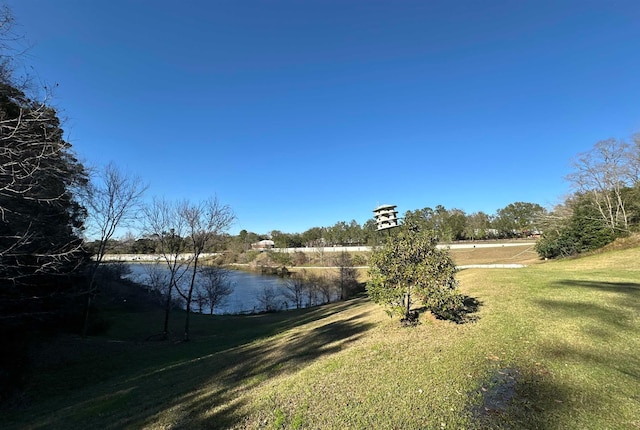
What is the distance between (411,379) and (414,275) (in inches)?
116

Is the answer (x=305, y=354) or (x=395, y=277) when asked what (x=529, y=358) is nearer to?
(x=395, y=277)

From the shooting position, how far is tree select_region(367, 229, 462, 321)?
275 inches

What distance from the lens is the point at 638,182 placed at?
24.9 m

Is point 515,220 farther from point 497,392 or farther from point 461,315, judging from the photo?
point 497,392

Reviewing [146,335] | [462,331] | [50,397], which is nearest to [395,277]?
[462,331]

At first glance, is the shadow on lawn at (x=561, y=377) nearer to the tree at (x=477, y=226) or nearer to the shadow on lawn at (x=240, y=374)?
the shadow on lawn at (x=240, y=374)

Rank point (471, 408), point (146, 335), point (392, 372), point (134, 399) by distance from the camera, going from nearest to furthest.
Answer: point (471, 408), point (392, 372), point (134, 399), point (146, 335)

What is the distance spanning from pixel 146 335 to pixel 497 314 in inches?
685

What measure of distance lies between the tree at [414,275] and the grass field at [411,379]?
22.9 inches

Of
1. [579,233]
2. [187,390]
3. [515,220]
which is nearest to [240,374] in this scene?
[187,390]

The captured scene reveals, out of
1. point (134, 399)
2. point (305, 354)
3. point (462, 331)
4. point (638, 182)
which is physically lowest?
point (134, 399)

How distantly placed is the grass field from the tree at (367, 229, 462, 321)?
0.58 meters

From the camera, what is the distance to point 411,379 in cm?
461

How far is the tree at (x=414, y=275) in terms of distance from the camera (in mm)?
6996
